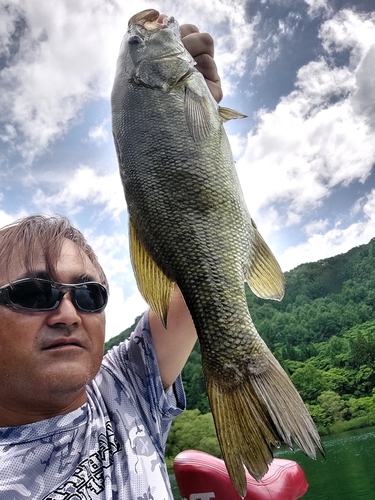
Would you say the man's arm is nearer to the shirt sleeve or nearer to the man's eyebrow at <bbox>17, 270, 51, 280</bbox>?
the shirt sleeve

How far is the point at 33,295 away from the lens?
2.26 metres

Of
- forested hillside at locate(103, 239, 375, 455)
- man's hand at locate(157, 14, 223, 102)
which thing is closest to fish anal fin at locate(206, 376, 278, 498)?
man's hand at locate(157, 14, 223, 102)

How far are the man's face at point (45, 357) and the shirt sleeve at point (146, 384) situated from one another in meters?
0.33

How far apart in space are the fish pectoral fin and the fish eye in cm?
104

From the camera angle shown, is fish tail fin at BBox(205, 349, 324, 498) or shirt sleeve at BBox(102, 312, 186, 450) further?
shirt sleeve at BBox(102, 312, 186, 450)

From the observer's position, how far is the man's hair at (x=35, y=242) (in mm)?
2369

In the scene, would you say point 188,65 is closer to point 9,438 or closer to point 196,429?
point 9,438

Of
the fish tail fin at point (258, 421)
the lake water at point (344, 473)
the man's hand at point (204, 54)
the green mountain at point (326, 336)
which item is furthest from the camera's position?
the green mountain at point (326, 336)

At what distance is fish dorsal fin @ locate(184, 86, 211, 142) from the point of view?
2203mm

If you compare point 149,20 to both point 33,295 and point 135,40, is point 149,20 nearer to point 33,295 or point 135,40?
point 135,40

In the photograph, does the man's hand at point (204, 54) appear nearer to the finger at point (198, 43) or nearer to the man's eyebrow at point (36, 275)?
the finger at point (198, 43)

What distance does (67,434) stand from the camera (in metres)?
2.25

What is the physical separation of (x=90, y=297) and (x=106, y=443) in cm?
68

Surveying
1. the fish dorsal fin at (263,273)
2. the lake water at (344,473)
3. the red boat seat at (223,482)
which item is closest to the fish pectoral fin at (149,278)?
the fish dorsal fin at (263,273)
